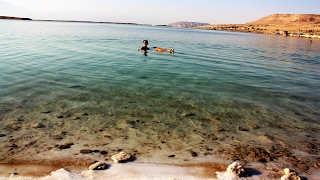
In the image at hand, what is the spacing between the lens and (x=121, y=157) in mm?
6395

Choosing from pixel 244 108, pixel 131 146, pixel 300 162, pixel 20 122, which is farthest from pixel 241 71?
pixel 20 122

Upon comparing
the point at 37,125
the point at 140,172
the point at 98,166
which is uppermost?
the point at 37,125

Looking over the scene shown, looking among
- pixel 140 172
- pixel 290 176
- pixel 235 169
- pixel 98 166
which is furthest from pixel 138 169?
pixel 290 176

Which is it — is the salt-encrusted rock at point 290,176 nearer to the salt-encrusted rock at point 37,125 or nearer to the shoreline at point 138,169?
the shoreline at point 138,169

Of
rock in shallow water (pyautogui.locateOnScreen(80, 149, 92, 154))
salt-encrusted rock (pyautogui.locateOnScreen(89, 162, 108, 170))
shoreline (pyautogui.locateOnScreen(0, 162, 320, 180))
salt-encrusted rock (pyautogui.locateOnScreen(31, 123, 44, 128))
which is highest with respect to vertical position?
salt-encrusted rock (pyautogui.locateOnScreen(31, 123, 44, 128))

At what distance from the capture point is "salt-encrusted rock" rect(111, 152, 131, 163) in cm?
629

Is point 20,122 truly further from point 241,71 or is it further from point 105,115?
point 241,71

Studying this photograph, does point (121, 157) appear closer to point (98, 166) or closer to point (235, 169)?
point (98, 166)

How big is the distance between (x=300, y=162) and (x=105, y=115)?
710cm

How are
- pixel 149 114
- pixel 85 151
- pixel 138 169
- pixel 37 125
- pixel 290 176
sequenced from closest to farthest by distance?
pixel 290 176, pixel 138 169, pixel 85 151, pixel 37 125, pixel 149 114

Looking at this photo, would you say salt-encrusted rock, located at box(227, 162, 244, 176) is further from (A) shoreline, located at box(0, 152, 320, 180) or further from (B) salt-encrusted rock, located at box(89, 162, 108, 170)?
(B) salt-encrusted rock, located at box(89, 162, 108, 170)

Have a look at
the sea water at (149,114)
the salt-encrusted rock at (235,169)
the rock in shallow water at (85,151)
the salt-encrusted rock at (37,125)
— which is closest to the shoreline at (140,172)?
the salt-encrusted rock at (235,169)

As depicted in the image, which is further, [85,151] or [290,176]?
[85,151]

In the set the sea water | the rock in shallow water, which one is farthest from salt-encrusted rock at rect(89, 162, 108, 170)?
A: the rock in shallow water
